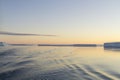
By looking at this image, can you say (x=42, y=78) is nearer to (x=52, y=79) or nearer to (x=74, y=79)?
(x=52, y=79)

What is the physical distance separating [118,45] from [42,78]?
9185 centimetres

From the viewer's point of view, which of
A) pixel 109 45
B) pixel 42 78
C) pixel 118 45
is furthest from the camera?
pixel 109 45

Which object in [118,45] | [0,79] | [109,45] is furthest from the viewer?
[109,45]

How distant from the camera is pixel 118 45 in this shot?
323 ft

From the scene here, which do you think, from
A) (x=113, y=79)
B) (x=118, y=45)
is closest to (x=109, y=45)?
(x=118, y=45)

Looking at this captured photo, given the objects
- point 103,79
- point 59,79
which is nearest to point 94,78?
point 103,79

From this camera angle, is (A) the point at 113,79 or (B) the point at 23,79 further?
(A) the point at 113,79

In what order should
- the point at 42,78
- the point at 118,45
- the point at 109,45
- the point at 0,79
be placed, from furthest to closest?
the point at 109,45 < the point at 118,45 < the point at 42,78 < the point at 0,79

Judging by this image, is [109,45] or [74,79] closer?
[74,79]

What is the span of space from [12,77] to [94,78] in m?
5.15

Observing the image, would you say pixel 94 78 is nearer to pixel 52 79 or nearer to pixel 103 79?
pixel 103 79

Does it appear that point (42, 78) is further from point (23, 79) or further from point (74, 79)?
point (74, 79)

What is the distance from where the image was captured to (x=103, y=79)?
40.6ft

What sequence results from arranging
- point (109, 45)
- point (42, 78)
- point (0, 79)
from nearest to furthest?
1. point (0, 79)
2. point (42, 78)
3. point (109, 45)
